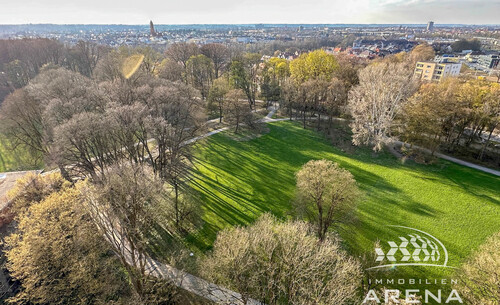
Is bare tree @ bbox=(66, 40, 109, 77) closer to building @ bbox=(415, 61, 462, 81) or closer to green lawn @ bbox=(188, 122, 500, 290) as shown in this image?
green lawn @ bbox=(188, 122, 500, 290)

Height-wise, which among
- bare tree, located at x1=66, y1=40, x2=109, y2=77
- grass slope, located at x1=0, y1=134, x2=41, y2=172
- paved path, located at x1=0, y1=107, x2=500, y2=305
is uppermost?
bare tree, located at x1=66, y1=40, x2=109, y2=77

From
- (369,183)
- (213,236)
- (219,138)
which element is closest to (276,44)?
(219,138)

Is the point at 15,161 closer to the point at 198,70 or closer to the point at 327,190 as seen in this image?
the point at 198,70

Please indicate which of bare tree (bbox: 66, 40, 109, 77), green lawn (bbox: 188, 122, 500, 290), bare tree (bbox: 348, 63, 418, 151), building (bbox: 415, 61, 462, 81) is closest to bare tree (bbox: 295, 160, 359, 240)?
green lawn (bbox: 188, 122, 500, 290)

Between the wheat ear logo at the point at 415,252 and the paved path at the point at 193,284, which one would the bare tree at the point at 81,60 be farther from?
the wheat ear logo at the point at 415,252

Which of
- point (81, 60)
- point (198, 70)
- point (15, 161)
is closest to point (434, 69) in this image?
point (198, 70)

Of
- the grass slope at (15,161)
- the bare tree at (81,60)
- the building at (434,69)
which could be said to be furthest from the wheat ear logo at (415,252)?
the bare tree at (81,60)
